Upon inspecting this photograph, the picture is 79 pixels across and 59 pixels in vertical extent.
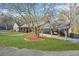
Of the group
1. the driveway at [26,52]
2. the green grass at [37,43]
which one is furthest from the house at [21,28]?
the driveway at [26,52]

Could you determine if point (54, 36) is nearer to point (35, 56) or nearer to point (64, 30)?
point (64, 30)

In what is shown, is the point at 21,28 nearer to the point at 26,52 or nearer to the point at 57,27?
the point at 26,52

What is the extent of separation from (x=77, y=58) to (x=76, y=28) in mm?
269

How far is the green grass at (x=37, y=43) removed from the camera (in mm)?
1812

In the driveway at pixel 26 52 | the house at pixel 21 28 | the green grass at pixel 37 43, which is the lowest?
the driveway at pixel 26 52

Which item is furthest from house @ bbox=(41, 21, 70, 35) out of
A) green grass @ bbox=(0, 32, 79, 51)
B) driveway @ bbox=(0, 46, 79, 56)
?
driveway @ bbox=(0, 46, 79, 56)

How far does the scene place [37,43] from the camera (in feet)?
6.01

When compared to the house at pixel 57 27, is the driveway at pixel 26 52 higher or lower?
lower

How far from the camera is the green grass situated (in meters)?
1.81

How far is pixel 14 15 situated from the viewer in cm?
185

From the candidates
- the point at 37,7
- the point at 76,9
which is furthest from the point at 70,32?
the point at 37,7

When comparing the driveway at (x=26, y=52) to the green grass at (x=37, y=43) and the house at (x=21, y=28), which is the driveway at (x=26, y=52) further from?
the house at (x=21, y=28)

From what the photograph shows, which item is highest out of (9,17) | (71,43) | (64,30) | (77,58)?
(9,17)

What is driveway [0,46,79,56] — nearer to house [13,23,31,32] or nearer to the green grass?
the green grass
